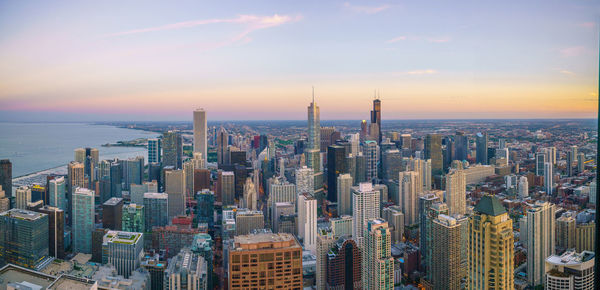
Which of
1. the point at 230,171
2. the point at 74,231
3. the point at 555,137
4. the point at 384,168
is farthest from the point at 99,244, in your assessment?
the point at 384,168

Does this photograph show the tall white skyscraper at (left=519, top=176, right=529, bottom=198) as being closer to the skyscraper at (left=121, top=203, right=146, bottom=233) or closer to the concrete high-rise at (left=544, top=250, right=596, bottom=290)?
the concrete high-rise at (left=544, top=250, right=596, bottom=290)

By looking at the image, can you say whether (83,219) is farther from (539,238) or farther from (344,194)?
(539,238)

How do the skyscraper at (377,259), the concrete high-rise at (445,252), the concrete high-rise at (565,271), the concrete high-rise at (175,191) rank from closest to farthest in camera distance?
the concrete high-rise at (565,271) < the concrete high-rise at (445,252) < the skyscraper at (377,259) < the concrete high-rise at (175,191)

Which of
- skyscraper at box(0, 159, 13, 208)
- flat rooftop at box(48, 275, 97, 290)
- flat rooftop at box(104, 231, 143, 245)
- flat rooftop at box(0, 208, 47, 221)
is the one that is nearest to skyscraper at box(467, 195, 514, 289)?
flat rooftop at box(48, 275, 97, 290)

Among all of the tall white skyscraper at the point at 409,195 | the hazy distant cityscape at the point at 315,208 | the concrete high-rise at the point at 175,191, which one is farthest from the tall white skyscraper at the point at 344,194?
the concrete high-rise at the point at 175,191

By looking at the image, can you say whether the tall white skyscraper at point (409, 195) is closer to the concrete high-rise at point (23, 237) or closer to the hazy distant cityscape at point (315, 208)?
the hazy distant cityscape at point (315, 208)

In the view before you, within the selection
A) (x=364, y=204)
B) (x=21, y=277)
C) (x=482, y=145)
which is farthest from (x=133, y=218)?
(x=482, y=145)
